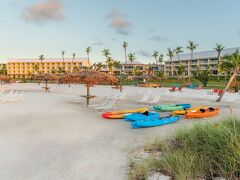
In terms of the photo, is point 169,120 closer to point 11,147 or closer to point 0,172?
point 11,147

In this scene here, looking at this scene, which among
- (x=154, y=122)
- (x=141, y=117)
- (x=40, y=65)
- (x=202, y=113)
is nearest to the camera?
(x=154, y=122)

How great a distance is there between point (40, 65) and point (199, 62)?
69305 millimetres

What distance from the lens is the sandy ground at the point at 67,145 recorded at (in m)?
6.77

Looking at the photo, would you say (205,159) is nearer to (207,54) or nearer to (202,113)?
(202,113)

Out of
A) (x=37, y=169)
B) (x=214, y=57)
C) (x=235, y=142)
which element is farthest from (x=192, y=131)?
(x=214, y=57)

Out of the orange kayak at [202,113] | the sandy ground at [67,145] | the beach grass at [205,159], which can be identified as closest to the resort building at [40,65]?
the sandy ground at [67,145]

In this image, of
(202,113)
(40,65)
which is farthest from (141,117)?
(40,65)

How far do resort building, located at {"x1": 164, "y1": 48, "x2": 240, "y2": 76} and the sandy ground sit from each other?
72106 mm

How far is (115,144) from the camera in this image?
9359mm

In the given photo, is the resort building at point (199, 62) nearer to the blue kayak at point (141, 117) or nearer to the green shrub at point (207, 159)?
the blue kayak at point (141, 117)

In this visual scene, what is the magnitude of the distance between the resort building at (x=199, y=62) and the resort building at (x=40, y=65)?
132 feet

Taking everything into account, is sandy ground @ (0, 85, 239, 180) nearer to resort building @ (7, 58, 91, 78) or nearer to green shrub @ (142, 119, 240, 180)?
green shrub @ (142, 119, 240, 180)

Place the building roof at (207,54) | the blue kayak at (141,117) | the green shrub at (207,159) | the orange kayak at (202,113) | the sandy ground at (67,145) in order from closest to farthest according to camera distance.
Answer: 1. the green shrub at (207,159)
2. the sandy ground at (67,145)
3. the blue kayak at (141,117)
4. the orange kayak at (202,113)
5. the building roof at (207,54)

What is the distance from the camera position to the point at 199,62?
88.3 metres
